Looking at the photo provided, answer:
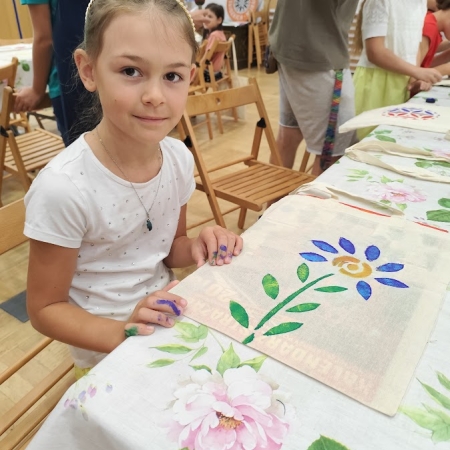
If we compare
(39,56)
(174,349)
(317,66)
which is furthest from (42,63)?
(174,349)

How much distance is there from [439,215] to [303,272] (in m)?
0.32

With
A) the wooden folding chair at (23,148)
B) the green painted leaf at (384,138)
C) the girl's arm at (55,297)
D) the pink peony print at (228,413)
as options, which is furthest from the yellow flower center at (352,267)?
the wooden folding chair at (23,148)

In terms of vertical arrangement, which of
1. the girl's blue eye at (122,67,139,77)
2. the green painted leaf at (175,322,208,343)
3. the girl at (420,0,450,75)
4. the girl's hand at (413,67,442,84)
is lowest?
the green painted leaf at (175,322,208,343)

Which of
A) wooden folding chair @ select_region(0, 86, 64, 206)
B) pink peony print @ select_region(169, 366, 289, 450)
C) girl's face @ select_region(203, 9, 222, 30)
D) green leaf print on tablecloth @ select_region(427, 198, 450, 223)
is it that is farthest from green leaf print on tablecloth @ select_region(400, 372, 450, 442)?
girl's face @ select_region(203, 9, 222, 30)

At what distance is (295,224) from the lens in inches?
27.0

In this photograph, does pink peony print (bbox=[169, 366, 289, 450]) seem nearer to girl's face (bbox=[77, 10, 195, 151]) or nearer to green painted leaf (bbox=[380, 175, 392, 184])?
girl's face (bbox=[77, 10, 195, 151])

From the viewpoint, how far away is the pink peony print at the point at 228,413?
13.9 inches

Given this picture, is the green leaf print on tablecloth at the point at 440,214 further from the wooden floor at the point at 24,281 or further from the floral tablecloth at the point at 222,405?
the wooden floor at the point at 24,281

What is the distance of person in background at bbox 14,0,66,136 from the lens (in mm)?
1344

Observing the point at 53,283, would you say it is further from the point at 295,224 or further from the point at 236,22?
the point at 236,22

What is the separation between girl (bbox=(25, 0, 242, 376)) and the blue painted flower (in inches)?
4.8

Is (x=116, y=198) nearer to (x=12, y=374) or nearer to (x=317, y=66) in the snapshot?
(x=12, y=374)

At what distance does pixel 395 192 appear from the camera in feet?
2.68

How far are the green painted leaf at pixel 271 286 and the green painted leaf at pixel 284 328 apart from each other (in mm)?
49
